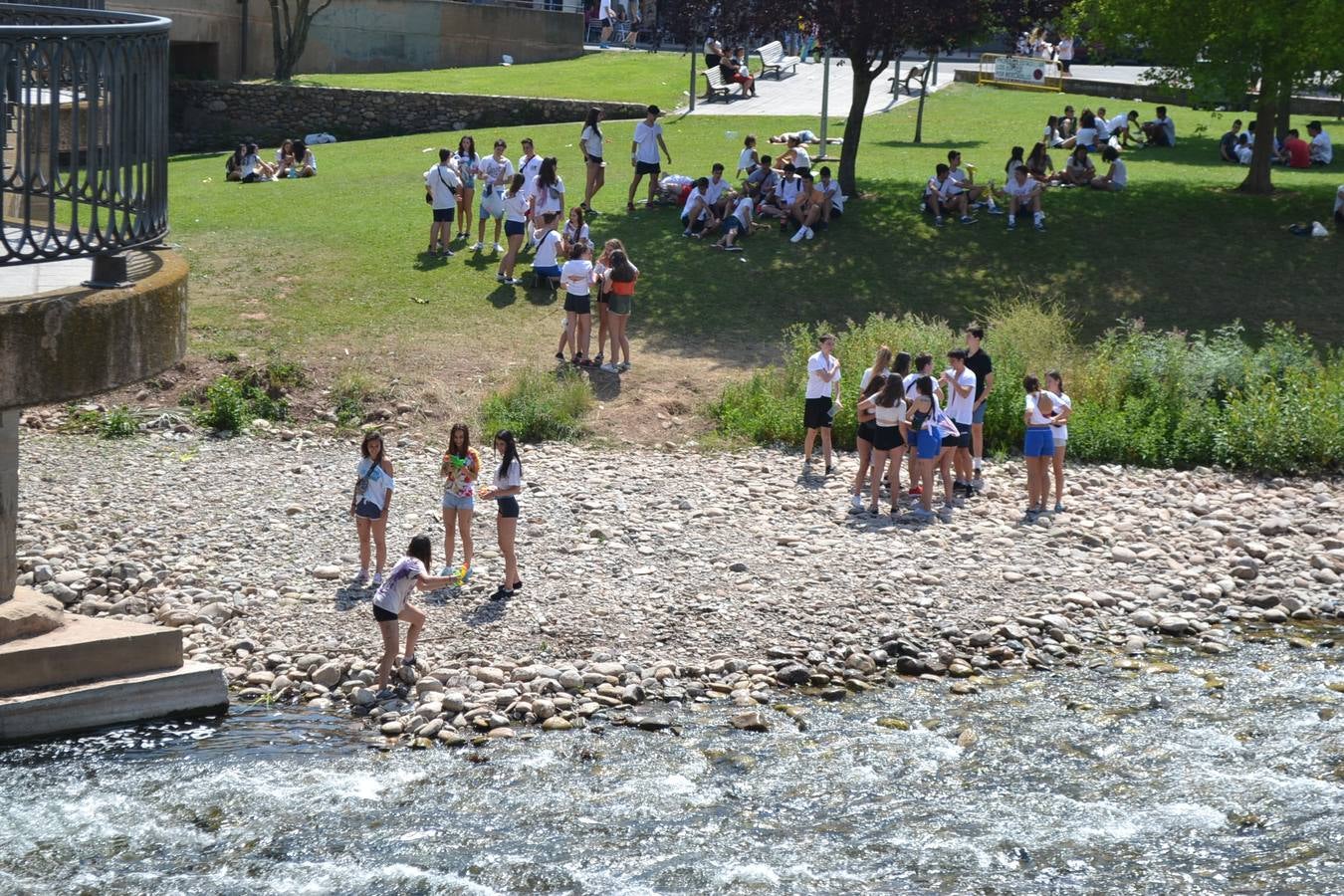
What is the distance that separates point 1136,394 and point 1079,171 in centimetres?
900

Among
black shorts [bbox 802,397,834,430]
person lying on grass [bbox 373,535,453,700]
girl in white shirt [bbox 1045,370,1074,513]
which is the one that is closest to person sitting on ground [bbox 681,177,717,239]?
black shorts [bbox 802,397,834,430]

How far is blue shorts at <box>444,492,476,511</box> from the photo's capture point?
14078 millimetres

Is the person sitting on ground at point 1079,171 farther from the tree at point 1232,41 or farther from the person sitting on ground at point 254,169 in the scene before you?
the person sitting on ground at point 254,169

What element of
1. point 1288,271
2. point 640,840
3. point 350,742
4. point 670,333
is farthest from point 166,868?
point 1288,271

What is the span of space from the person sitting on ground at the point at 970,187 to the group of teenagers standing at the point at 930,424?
8803 mm

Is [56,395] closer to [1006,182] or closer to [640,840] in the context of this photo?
[640,840]

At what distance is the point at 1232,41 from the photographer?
24578mm

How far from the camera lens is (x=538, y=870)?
9938 millimetres

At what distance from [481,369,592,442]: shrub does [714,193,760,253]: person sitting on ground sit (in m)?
5.17

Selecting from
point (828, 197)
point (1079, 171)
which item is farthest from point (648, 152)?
point (1079, 171)

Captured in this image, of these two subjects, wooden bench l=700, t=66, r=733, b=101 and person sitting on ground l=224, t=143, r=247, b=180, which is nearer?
person sitting on ground l=224, t=143, r=247, b=180

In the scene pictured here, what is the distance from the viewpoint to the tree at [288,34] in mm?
41344

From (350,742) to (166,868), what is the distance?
205 centimetres

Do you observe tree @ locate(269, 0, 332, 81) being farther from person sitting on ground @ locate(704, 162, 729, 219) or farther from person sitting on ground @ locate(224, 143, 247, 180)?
person sitting on ground @ locate(704, 162, 729, 219)
